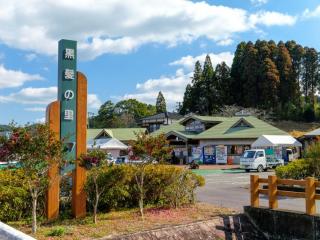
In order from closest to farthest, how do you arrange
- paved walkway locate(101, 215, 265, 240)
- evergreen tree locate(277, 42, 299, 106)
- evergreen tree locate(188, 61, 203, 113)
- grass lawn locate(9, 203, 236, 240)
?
grass lawn locate(9, 203, 236, 240), paved walkway locate(101, 215, 265, 240), evergreen tree locate(277, 42, 299, 106), evergreen tree locate(188, 61, 203, 113)

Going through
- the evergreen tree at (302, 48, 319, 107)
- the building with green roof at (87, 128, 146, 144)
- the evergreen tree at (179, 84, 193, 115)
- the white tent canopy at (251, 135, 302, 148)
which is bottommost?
the white tent canopy at (251, 135, 302, 148)

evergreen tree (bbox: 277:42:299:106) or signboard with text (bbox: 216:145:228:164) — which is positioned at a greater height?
evergreen tree (bbox: 277:42:299:106)

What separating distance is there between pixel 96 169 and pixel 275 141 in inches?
1203

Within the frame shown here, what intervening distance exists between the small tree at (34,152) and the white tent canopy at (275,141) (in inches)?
1225

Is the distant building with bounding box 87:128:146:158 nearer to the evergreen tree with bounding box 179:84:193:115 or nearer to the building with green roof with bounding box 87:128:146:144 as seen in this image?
the building with green roof with bounding box 87:128:146:144

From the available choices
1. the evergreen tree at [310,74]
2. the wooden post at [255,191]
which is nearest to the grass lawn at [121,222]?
the wooden post at [255,191]

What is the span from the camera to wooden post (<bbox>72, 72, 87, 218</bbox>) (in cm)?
1071

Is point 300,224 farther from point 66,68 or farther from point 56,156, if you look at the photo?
point 66,68

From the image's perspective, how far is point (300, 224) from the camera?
10.4 m

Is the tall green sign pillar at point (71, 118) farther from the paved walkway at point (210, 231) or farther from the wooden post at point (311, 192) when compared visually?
the wooden post at point (311, 192)

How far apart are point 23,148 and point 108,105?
267 feet

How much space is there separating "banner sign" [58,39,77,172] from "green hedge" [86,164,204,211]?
121 cm

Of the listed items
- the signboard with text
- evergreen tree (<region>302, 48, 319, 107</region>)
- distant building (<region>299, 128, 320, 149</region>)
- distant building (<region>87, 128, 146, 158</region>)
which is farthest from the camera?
evergreen tree (<region>302, 48, 319, 107</region>)

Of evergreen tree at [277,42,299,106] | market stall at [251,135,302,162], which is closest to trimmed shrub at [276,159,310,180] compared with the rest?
market stall at [251,135,302,162]
